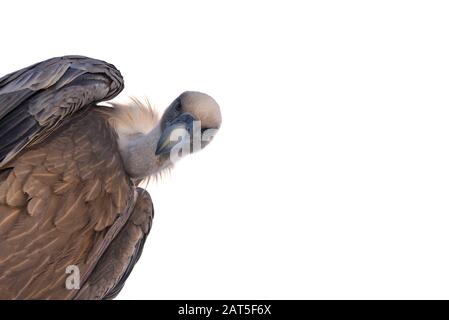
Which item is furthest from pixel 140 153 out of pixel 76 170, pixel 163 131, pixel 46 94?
pixel 46 94

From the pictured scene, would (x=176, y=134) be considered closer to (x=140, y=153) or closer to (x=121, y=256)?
(x=140, y=153)

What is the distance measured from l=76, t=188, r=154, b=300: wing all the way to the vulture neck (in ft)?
0.60

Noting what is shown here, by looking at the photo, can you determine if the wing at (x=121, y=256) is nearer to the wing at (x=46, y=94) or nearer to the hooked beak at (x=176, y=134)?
the hooked beak at (x=176, y=134)

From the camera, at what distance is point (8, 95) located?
15.0 feet

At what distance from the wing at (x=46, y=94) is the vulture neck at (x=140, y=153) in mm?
302

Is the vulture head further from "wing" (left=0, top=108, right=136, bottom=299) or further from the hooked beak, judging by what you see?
"wing" (left=0, top=108, right=136, bottom=299)

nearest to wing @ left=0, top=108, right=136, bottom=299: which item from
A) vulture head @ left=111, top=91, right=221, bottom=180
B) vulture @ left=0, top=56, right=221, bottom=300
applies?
vulture @ left=0, top=56, right=221, bottom=300

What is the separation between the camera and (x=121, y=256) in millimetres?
5012

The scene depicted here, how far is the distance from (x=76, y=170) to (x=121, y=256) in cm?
58
